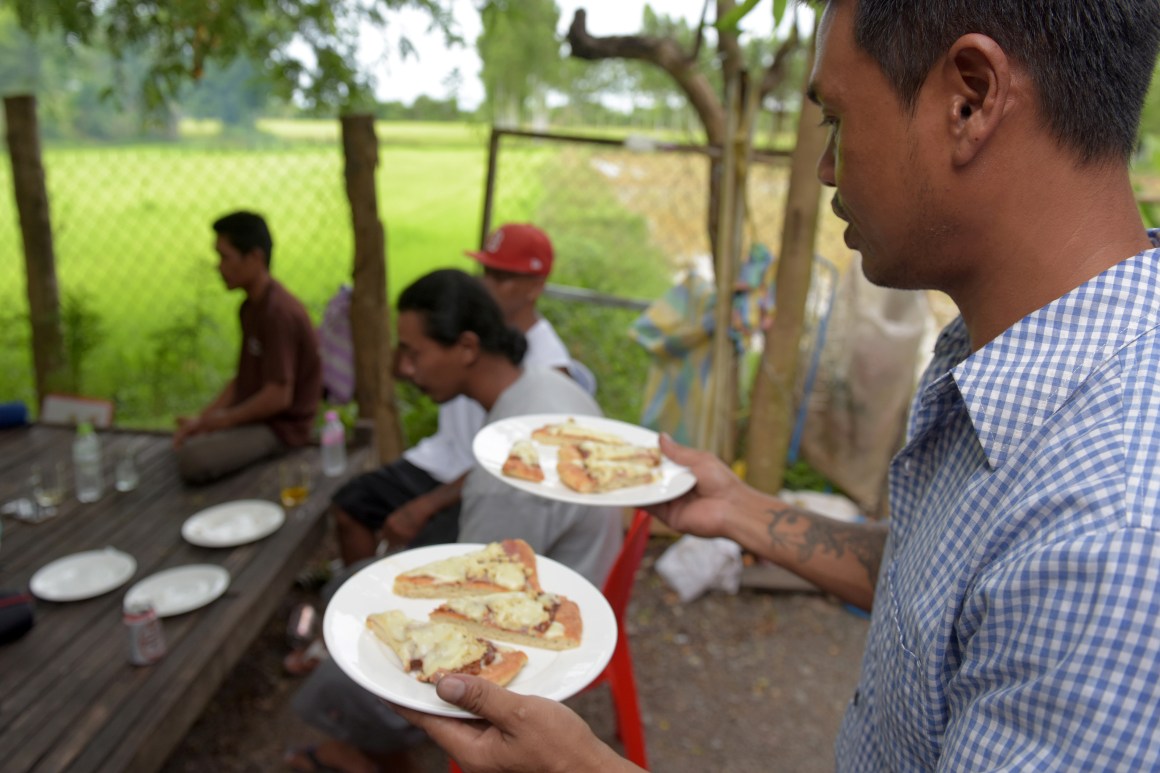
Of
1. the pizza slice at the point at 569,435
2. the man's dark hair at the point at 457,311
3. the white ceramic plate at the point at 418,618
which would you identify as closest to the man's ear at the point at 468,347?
the man's dark hair at the point at 457,311

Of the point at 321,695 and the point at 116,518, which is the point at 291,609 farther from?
the point at 321,695

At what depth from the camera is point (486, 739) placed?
1.31 meters

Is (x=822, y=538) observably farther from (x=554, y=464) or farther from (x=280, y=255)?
(x=280, y=255)

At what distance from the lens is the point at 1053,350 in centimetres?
98

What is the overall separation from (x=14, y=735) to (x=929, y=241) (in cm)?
→ 255

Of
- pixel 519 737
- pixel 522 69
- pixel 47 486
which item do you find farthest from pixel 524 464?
pixel 522 69

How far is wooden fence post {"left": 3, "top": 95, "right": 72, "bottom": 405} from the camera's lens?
5.15 m

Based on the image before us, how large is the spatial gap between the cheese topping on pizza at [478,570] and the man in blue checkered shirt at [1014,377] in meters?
0.54

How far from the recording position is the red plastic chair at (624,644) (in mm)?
2566

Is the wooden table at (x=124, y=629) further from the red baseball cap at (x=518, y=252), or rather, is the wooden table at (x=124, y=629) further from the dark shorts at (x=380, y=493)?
the red baseball cap at (x=518, y=252)

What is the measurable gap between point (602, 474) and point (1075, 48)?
164 cm

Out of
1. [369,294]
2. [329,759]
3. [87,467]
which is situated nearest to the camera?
[329,759]

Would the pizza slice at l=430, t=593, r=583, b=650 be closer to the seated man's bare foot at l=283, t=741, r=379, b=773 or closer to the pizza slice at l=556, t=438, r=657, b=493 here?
the pizza slice at l=556, t=438, r=657, b=493

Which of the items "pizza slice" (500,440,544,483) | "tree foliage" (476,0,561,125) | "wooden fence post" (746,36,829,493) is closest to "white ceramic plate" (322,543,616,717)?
"pizza slice" (500,440,544,483)
